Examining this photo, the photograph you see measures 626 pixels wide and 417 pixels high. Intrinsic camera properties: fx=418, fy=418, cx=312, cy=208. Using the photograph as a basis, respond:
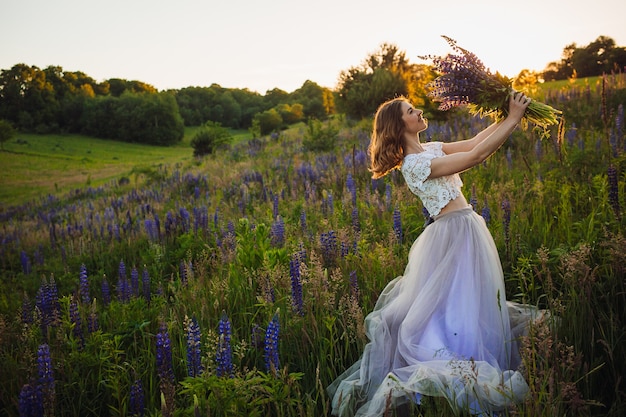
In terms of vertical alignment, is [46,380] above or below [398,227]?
below

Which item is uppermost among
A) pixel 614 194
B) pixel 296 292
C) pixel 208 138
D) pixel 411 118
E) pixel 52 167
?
pixel 208 138

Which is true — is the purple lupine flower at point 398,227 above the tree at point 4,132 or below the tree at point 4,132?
below

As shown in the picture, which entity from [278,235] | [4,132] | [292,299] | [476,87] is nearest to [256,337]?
[292,299]

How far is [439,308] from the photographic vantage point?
3176 millimetres

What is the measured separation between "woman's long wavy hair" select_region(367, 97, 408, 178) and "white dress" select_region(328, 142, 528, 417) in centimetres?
16

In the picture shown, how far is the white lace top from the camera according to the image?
135 inches

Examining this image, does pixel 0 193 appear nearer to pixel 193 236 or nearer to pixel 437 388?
pixel 193 236

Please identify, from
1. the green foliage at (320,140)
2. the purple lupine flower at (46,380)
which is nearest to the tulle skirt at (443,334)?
the purple lupine flower at (46,380)

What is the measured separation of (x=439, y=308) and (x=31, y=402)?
265 centimetres

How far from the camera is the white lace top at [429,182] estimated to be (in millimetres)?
3420

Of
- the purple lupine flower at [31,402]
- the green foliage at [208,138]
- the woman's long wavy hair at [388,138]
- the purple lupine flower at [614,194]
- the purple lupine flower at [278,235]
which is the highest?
the green foliage at [208,138]

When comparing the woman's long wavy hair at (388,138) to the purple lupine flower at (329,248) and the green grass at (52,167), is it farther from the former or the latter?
the green grass at (52,167)

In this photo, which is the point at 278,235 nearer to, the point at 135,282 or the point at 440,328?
the point at 135,282

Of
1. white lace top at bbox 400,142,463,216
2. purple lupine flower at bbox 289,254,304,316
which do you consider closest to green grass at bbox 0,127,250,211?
purple lupine flower at bbox 289,254,304,316
